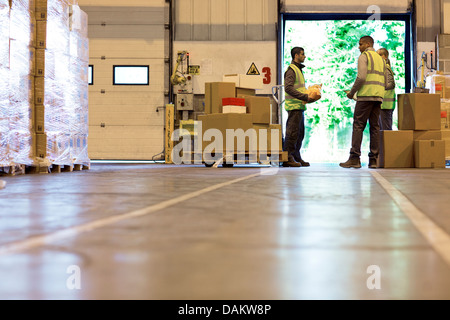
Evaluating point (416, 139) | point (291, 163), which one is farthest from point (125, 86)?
point (416, 139)

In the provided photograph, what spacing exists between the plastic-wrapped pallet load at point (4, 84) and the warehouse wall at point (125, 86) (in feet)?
21.7

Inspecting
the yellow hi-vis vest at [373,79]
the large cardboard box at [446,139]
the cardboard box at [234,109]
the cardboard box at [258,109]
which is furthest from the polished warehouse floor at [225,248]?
the large cardboard box at [446,139]

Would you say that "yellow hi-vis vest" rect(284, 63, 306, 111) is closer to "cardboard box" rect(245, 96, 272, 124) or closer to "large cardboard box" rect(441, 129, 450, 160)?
"cardboard box" rect(245, 96, 272, 124)

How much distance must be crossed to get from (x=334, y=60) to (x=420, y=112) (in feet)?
16.6

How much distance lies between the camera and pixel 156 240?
1.93 meters

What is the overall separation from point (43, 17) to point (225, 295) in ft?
22.4

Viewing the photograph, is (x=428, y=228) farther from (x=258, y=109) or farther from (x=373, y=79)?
(x=258, y=109)

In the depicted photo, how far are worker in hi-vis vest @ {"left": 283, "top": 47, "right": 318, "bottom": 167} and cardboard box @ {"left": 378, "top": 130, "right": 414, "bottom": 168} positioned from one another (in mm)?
1294

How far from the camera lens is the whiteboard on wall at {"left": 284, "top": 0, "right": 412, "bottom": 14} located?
1270 cm

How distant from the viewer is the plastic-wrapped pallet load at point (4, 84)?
6.22 meters

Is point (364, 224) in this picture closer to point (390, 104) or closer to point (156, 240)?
point (156, 240)

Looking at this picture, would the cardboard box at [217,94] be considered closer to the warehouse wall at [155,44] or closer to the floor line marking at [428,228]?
the warehouse wall at [155,44]

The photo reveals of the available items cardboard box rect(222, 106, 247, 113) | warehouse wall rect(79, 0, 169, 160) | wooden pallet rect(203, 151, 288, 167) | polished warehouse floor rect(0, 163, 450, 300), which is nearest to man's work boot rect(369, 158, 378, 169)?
wooden pallet rect(203, 151, 288, 167)

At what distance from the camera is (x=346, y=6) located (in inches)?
501
